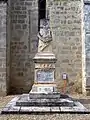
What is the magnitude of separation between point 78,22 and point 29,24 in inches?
86.6

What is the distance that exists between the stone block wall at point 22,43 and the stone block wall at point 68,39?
2.84 feet

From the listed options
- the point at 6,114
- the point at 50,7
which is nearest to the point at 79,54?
the point at 50,7

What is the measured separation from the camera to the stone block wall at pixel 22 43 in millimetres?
Result: 13492

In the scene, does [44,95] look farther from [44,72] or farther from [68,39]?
[68,39]

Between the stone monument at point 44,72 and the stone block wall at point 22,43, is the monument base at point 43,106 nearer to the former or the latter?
the stone monument at point 44,72

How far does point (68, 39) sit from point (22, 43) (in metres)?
2.07

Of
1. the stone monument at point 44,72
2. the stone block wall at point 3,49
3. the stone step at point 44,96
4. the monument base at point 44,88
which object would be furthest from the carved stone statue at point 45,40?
the stone block wall at point 3,49

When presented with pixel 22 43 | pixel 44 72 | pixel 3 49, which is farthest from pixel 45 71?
pixel 22 43

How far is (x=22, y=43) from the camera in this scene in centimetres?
1359

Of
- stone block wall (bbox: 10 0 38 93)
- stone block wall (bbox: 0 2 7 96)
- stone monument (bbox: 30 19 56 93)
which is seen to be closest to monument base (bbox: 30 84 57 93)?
stone monument (bbox: 30 19 56 93)

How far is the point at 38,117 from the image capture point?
23.9ft

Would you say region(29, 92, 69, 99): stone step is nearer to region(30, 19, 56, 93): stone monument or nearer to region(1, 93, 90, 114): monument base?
region(1, 93, 90, 114): monument base

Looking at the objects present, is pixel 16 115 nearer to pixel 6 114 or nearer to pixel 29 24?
pixel 6 114

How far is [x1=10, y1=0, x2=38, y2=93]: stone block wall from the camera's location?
531 inches
